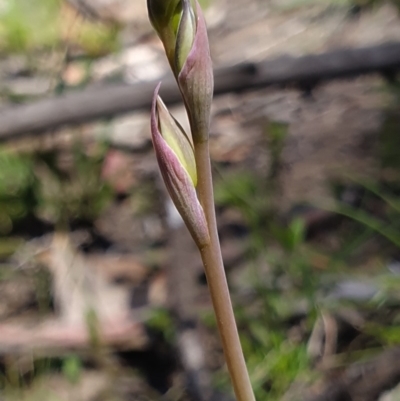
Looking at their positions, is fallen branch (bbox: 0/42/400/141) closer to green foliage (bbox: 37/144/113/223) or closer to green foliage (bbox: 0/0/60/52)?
green foliage (bbox: 37/144/113/223)

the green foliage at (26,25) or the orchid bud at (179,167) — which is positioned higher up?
the green foliage at (26,25)

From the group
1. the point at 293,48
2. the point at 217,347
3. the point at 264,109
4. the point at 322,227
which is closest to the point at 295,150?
the point at 264,109

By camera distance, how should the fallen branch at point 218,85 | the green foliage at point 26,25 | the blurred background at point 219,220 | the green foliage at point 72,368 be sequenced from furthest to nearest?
the green foliage at point 26,25
the fallen branch at point 218,85
the green foliage at point 72,368
the blurred background at point 219,220

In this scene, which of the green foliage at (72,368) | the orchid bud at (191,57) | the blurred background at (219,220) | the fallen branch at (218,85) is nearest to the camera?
the orchid bud at (191,57)

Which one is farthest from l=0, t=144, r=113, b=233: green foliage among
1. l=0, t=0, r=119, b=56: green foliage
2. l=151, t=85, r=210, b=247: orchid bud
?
l=151, t=85, r=210, b=247: orchid bud

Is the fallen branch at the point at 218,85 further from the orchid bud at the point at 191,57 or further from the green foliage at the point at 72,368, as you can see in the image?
the orchid bud at the point at 191,57

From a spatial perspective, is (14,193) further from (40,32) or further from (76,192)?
(40,32)

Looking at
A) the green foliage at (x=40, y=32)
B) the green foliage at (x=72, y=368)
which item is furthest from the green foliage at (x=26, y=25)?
the green foliage at (x=72, y=368)

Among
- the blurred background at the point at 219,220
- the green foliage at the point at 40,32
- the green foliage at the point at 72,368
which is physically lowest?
the green foliage at the point at 72,368

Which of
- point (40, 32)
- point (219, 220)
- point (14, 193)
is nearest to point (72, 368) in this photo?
point (219, 220)
